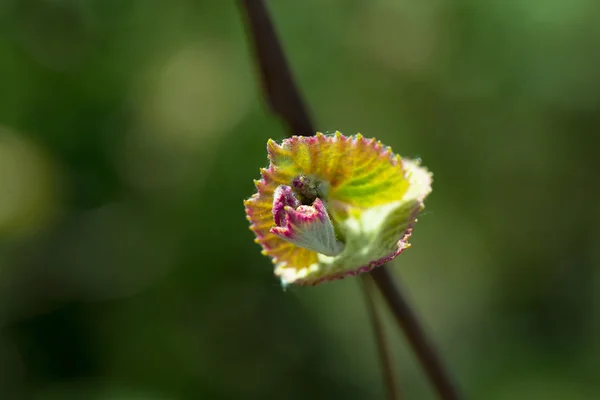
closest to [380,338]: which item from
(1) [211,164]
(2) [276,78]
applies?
(2) [276,78]

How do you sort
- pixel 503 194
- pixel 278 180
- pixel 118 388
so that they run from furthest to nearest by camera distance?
pixel 503 194
pixel 118 388
pixel 278 180

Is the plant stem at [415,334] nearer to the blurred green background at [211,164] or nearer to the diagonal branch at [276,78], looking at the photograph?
the diagonal branch at [276,78]

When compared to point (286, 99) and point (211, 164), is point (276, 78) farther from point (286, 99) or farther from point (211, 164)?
point (211, 164)

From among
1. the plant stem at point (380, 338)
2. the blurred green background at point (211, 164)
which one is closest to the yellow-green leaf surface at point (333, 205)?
the plant stem at point (380, 338)

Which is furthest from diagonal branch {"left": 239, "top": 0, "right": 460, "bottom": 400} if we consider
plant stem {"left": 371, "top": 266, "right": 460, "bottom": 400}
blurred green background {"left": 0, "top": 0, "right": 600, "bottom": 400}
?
blurred green background {"left": 0, "top": 0, "right": 600, "bottom": 400}

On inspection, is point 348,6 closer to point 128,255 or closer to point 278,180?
point 128,255

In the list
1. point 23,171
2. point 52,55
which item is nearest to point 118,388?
point 23,171

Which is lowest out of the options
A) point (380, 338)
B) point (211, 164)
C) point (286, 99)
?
point (380, 338)
